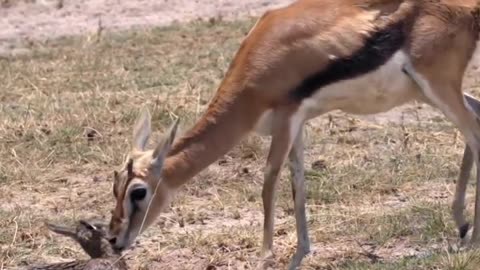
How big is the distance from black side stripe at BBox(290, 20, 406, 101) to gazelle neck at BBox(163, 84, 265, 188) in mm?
293

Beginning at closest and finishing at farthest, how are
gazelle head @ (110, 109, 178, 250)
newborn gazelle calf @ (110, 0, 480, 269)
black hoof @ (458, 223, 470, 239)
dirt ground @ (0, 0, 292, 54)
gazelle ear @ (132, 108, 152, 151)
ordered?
gazelle head @ (110, 109, 178, 250) → newborn gazelle calf @ (110, 0, 480, 269) → gazelle ear @ (132, 108, 152, 151) → black hoof @ (458, 223, 470, 239) → dirt ground @ (0, 0, 292, 54)

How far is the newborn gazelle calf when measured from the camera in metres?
7.23

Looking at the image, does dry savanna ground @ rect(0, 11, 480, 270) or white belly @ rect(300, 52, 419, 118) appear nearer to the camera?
white belly @ rect(300, 52, 419, 118)

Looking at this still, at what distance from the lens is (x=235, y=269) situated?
24.1 ft

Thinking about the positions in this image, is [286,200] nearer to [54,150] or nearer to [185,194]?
[185,194]

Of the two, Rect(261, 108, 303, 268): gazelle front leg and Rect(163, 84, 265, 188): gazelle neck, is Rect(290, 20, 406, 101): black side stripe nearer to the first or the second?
Rect(261, 108, 303, 268): gazelle front leg

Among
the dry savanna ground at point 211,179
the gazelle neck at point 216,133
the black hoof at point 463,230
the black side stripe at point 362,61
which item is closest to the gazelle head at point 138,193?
the gazelle neck at point 216,133

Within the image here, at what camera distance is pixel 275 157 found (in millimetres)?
7340

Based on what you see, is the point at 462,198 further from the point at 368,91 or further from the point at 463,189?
the point at 368,91

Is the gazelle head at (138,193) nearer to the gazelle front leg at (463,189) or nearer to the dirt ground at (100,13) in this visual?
the gazelle front leg at (463,189)

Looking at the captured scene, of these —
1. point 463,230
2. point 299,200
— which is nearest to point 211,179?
point 299,200

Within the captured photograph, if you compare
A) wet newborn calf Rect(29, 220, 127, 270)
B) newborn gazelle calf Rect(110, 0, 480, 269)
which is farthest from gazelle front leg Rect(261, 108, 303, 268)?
wet newborn calf Rect(29, 220, 127, 270)

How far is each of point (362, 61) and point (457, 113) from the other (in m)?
0.69

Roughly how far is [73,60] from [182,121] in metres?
3.55
